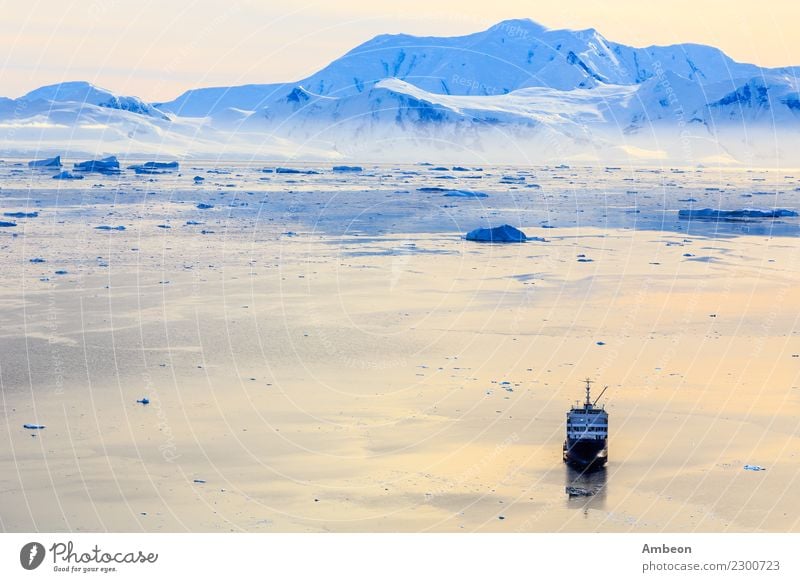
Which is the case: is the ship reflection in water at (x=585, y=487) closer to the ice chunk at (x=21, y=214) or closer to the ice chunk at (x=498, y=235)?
the ice chunk at (x=498, y=235)

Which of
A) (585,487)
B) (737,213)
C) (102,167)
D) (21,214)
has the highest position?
(102,167)

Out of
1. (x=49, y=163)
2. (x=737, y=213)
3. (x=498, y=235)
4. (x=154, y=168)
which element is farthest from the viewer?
(x=154, y=168)

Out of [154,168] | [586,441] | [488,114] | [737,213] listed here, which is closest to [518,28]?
[488,114]

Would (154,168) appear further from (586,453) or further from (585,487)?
(585,487)

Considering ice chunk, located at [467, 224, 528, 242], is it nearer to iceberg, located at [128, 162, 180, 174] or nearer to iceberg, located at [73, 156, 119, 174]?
iceberg, located at [73, 156, 119, 174]

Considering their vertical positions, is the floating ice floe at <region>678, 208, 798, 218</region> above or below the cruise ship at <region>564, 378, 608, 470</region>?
above

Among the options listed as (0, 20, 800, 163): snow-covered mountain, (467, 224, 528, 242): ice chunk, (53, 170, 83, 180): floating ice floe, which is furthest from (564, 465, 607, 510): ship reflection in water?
(0, 20, 800, 163): snow-covered mountain
